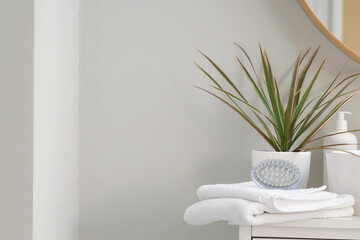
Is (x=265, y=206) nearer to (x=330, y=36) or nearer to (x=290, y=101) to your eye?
(x=290, y=101)

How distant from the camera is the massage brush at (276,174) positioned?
115 centimetres

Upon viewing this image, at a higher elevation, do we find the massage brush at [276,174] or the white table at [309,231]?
the massage brush at [276,174]

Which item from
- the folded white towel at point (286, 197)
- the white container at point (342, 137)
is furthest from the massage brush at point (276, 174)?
the white container at point (342, 137)

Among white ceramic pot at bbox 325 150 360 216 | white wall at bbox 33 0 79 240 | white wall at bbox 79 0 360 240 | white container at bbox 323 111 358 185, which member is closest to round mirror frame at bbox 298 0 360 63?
white wall at bbox 79 0 360 240

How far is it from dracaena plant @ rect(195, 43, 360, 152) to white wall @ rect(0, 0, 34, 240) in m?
0.47

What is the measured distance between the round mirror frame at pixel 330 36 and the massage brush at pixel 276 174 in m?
0.42

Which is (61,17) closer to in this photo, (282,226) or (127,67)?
(127,67)

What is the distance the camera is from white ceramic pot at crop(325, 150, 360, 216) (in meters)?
1.14

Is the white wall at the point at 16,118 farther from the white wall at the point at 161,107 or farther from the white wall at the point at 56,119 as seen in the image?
the white wall at the point at 161,107

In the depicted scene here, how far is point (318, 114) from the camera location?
130 centimetres

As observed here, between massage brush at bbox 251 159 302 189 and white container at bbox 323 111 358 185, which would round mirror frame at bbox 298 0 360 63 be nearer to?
white container at bbox 323 111 358 185

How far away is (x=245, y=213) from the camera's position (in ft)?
3.31

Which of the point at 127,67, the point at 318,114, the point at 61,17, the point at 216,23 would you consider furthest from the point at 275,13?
the point at 61,17

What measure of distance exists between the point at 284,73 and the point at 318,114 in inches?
7.2
